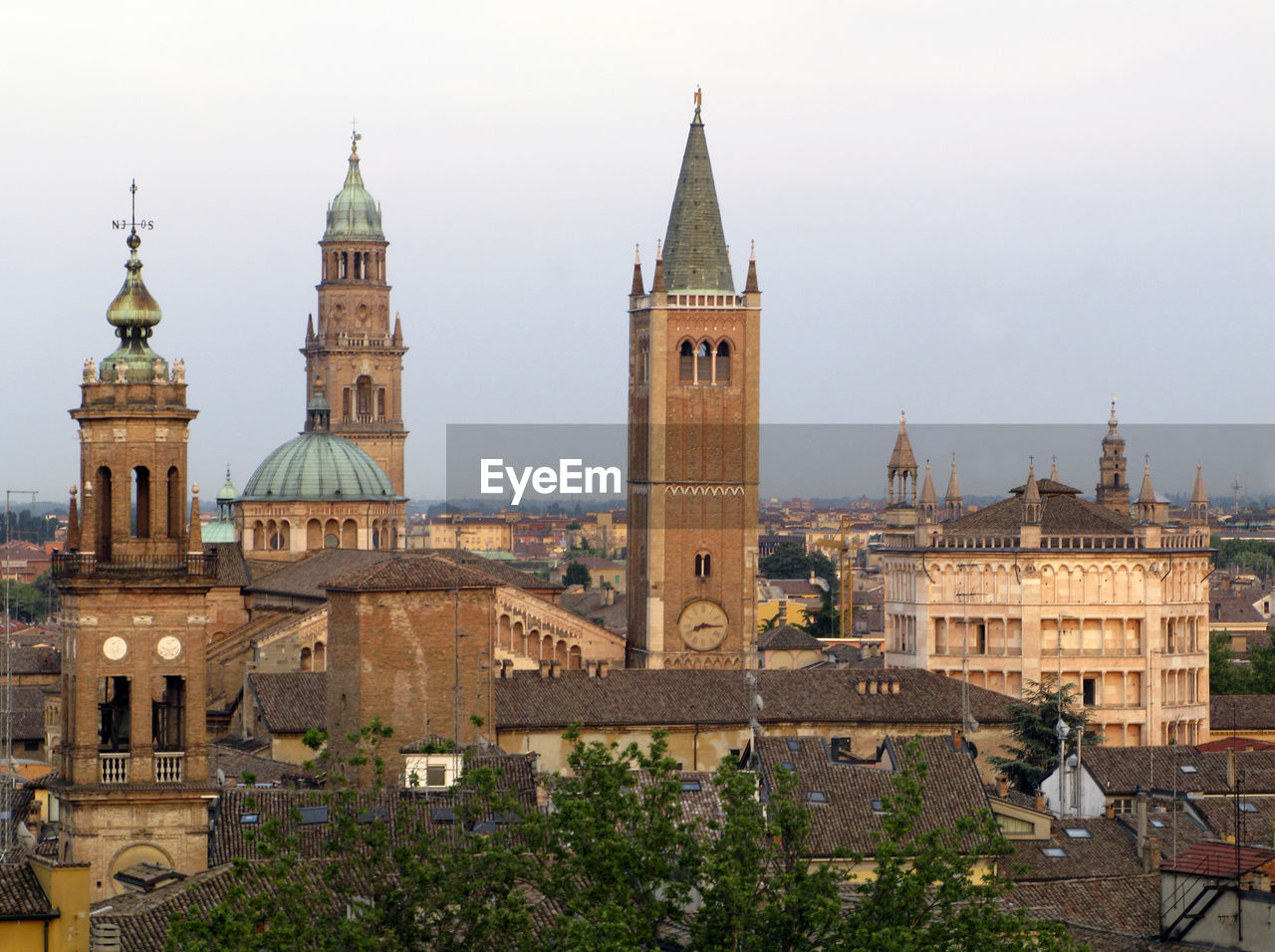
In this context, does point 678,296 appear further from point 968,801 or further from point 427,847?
point 427,847

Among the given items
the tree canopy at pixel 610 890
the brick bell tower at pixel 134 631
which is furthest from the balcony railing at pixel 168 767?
the tree canopy at pixel 610 890

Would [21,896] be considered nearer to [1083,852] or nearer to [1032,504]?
[1083,852]

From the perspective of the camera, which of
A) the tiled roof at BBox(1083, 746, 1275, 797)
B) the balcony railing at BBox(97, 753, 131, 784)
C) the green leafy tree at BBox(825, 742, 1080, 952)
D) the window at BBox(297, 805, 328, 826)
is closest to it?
the green leafy tree at BBox(825, 742, 1080, 952)

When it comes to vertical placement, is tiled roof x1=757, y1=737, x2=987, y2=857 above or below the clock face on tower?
below

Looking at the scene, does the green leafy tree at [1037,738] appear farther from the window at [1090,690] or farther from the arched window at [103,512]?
the arched window at [103,512]

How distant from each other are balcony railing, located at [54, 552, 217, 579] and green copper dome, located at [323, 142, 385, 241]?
98.5m

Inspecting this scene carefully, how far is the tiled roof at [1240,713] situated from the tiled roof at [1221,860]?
4628 centimetres

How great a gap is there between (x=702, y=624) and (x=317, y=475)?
24.7 meters

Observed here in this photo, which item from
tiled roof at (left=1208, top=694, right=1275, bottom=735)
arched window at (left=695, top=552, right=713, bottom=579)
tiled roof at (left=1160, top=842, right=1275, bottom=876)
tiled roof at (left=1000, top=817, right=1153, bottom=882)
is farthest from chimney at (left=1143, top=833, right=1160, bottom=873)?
arched window at (left=695, top=552, right=713, bottom=579)

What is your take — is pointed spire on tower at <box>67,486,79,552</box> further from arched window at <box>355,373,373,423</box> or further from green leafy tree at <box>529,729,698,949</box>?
arched window at <box>355,373,373,423</box>

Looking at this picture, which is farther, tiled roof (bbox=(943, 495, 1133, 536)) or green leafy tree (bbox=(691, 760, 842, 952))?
tiled roof (bbox=(943, 495, 1133, 536))

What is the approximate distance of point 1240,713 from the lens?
83875 mm

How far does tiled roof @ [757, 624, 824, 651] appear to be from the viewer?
3738 inches

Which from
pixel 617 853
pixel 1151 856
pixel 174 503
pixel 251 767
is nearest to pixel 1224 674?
pixel 251 767
